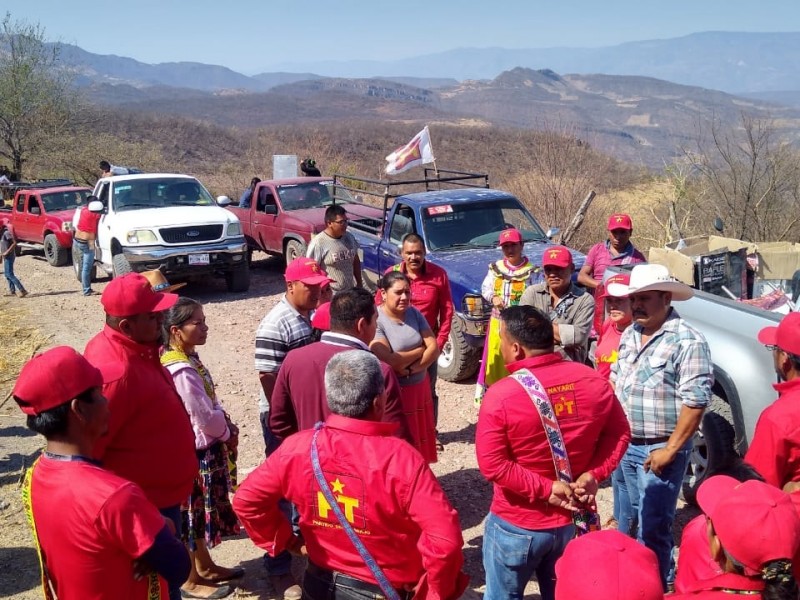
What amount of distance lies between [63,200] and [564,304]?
1356cm

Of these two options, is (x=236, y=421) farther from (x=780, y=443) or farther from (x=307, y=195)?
(x=307, y=195)

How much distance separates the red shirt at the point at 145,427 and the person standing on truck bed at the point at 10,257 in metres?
9.96

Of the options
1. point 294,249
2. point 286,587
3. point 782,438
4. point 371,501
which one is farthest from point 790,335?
point 294,249

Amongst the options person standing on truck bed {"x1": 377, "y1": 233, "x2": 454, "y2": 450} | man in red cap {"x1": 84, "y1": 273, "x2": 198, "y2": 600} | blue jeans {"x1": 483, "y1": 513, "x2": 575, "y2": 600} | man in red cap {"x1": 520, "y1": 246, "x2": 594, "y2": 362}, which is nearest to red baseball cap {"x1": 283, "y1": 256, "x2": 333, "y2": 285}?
man in red cap {"x1": 84, "y1": 273, "x2": 198, "y2": 600}

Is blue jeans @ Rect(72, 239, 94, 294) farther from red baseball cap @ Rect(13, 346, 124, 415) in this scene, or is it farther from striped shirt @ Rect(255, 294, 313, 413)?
red baseball cap @ Rect(13, 346, 124, 415)

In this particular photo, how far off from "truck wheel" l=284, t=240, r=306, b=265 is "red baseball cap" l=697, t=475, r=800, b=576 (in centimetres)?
1022

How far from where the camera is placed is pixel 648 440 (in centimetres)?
358

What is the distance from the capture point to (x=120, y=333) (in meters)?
3.17

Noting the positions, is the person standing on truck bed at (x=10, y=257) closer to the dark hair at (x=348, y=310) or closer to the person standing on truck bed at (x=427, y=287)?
the person standing on truck bed at (x=427, y=287)

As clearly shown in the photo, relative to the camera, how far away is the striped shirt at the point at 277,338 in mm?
4129

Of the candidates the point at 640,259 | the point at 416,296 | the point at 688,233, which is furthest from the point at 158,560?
the point at 688,233

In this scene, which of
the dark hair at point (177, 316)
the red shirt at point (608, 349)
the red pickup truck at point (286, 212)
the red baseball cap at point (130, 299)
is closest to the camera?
the red baseball cap at point (130, 299)

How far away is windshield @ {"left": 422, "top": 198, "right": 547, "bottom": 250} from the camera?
816 centimetres

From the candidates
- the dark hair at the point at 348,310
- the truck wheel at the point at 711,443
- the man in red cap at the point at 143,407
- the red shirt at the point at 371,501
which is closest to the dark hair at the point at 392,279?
the dark hair at the point at 348,310
